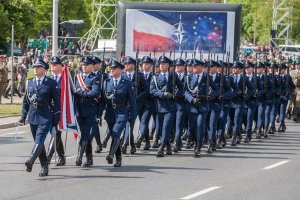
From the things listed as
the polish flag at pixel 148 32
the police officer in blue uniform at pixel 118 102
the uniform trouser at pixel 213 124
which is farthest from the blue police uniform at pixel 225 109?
the polish flag at pixel 148 32

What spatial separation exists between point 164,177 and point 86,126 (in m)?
1.82

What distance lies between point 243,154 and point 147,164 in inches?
113

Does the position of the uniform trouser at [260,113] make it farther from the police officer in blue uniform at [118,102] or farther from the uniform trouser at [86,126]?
the uniform trouser at [86,126]

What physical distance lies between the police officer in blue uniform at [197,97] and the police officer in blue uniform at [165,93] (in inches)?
9.2

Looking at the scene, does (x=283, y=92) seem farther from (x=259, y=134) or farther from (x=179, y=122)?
(x=179, y=122)

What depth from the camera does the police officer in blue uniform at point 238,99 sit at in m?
20.9

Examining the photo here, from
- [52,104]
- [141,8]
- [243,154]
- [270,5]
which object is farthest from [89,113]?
[270,5]

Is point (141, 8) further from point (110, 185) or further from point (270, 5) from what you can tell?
point (270, 5)

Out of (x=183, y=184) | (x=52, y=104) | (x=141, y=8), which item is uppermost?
(x=141, y=8)

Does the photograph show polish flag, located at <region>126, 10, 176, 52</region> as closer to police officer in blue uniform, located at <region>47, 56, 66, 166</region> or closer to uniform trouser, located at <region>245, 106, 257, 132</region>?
uniform trouser, located at <region>245, 106, 257, 132</region>

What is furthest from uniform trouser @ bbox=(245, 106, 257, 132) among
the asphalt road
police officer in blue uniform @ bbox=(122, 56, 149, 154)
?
police officer in blue uniform @ bbox=(122, 56, 149, 154)

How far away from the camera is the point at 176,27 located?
99.4 feet

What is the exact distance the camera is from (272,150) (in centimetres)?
1972

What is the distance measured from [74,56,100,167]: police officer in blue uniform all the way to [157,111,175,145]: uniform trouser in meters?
2.22
